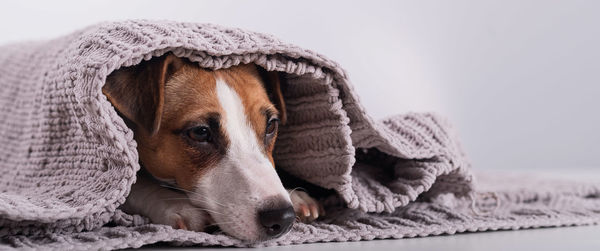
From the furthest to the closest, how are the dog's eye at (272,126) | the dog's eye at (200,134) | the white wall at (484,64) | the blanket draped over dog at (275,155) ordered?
the white wall at (484,64), the dog's eye at (272,126), the dog's eye at (200,134), the blanket draped over dog at (275,155)

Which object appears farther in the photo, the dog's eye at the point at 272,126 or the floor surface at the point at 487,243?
the dog's eye at the point at 272,126

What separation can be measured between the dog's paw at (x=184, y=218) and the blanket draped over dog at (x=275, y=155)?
0.16 ft

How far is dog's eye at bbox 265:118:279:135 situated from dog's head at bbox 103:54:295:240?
0.02m

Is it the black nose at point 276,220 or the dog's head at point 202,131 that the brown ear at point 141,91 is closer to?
the dog's head at point 202,131

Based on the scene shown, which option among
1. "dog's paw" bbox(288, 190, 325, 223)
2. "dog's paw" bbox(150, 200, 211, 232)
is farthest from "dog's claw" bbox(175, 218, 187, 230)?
"dog's paw" bbox(288, 190, 325, 223)

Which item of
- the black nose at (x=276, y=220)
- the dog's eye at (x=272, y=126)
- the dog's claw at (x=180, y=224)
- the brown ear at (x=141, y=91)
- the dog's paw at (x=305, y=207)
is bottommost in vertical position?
the dog's claw at (x=180, y=224)

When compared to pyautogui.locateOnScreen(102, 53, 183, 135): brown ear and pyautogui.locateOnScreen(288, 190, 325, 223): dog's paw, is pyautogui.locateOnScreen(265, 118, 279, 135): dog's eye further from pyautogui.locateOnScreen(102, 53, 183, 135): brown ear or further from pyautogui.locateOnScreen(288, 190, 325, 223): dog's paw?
pyautogui.locateOnScreen(102, 53, 183, 135): brown ear

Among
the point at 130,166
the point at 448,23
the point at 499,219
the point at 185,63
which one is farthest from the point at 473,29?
the point at 130,166

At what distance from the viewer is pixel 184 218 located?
1588mm

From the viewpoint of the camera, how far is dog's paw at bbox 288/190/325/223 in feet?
5.79

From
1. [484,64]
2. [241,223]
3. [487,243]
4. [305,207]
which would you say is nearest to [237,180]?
[241,223]

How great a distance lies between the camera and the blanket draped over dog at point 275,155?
1466mm

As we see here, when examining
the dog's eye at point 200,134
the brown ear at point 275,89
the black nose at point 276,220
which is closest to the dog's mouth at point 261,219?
the black nose at point 276,220

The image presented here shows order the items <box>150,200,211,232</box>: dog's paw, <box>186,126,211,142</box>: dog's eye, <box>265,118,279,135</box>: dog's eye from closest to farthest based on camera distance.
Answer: <box>150,200,211,232</box>: dog's paw, <box>186,126,211,142</box>: dog's eye, <box>265,118,279,135</box>: dog's eye
